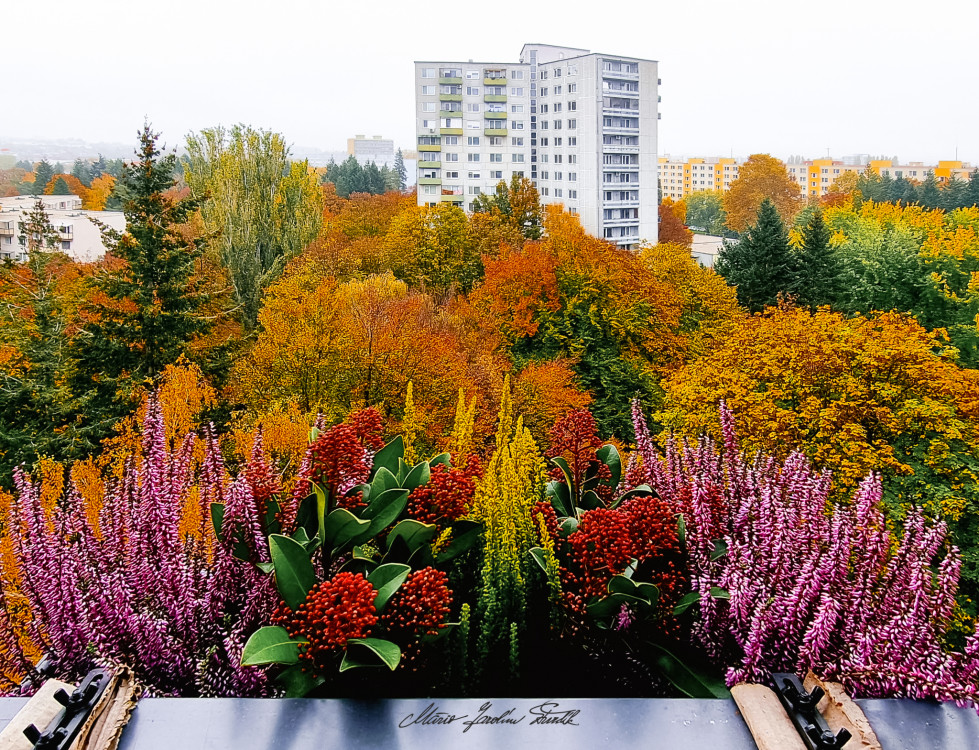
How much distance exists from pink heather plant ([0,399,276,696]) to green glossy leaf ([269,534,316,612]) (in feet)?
0.63

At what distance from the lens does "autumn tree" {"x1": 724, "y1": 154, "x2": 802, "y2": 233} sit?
49.5 meters

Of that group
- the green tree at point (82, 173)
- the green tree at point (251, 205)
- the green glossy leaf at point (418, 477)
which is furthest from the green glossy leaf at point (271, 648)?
the green tree at point (82, 173)

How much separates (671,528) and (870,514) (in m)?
0.61

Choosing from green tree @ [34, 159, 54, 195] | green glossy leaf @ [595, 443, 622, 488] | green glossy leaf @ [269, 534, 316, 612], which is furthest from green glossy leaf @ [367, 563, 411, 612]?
green tree @ [34, 159, 54, 195]

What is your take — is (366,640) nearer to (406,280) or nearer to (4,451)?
(4,451)

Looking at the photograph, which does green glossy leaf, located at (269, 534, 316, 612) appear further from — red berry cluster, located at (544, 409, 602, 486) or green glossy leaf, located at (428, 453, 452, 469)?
red berry cluster, located at (544, 409, 602, 486)

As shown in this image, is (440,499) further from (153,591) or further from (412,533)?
(153,591)

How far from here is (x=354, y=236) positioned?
35156mm

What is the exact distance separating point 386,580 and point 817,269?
25.2 meters

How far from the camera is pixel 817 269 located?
81.0 feet

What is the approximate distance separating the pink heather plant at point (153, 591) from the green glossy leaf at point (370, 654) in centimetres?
32

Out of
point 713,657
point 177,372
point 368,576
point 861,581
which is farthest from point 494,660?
point 177,372

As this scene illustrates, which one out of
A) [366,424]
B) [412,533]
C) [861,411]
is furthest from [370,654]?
[861,411]

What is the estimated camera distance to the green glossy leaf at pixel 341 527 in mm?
2422
